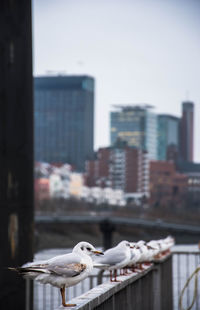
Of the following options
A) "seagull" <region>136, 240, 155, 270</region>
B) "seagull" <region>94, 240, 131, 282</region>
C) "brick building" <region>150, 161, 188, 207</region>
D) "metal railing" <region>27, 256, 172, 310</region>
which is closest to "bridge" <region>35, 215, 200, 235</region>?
"brick building" <region>150, 161, 188, 207</region>

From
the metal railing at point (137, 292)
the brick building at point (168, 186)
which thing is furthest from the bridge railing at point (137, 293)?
the brick building at point (168, 186)

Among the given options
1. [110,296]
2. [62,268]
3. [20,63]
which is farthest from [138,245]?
[20,63]

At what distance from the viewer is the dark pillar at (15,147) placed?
990cm

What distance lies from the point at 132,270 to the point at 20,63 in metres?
3.82

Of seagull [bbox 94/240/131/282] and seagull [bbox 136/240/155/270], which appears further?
seagull [bbox 136/240/155/270]

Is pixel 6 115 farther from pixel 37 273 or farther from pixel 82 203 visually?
pixel 82 203

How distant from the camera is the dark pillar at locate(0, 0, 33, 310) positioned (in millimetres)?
9898

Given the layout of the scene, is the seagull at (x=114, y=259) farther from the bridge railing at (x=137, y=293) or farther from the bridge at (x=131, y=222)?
the bridge at (x=131, y=222)

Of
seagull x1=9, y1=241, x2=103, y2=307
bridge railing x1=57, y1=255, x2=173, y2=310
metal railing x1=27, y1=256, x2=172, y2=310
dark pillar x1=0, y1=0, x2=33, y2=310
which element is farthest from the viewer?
dark pillar x1=0, y1=0, x2=33, y2=310

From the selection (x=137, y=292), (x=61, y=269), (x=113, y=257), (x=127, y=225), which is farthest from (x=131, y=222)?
(x=61, y=269)

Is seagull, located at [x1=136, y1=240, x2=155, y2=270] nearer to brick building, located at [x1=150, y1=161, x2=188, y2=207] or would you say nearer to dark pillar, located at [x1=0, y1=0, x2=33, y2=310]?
dark pillar, located at [x1=0, y1=0, x2=33, y2=310]

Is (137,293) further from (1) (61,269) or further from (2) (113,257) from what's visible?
(1) (61,269)

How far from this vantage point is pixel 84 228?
126625 millimetres

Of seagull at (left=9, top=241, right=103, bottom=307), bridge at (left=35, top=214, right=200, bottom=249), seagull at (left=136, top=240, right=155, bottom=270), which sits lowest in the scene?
bridge at (left=35, top=214, right=200, bottom=249)
